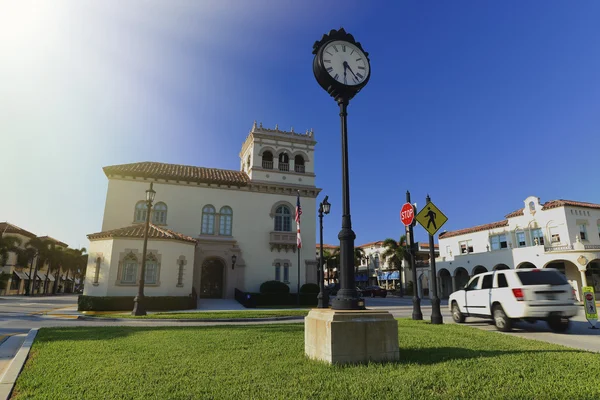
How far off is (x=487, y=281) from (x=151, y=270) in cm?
1941

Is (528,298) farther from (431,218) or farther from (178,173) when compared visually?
(178,173)

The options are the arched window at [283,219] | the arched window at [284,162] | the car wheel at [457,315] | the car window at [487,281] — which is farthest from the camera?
the arched window at [284,162]

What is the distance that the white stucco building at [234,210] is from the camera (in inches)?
1080

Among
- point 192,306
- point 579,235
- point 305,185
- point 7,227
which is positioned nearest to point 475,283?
point 192,306

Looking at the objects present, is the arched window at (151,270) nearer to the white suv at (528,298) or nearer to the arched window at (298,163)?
the arched window at (298,163)

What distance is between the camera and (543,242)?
107 feet

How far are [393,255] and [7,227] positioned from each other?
198ft

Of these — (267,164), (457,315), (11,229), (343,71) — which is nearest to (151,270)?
(267,164)

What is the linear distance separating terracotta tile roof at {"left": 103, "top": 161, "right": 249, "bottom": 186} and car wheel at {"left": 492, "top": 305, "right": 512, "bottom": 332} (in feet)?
76.2

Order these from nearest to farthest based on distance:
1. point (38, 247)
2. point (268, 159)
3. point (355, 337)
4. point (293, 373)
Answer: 1. point (293, 373)
2. point (355, 337)
3. point (268, 159)
4. point (38, 247)

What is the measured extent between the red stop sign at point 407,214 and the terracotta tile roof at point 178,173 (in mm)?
19001

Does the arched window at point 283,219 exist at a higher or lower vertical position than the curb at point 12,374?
higher

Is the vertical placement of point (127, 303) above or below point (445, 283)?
below

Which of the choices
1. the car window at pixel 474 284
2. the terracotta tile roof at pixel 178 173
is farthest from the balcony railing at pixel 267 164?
the car window at pixel 474 284
